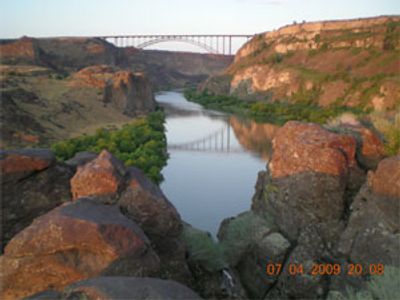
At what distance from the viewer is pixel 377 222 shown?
27.2ft

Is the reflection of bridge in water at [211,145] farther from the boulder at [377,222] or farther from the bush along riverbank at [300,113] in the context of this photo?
the boulder at [377,222]

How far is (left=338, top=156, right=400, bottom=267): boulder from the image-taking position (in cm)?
789

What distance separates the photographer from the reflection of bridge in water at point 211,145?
105 feet

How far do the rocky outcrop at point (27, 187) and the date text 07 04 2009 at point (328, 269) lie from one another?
4.72m

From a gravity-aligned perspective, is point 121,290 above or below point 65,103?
below

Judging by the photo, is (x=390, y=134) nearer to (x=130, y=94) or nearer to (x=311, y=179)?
(x=311, y=179)

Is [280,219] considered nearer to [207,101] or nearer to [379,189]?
[379,189]

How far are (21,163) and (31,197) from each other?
26.9 inches

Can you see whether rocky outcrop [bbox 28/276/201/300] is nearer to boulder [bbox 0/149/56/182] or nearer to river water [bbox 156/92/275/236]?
boulder [bbox 0/149/56/182]

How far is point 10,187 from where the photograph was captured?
8133 mm

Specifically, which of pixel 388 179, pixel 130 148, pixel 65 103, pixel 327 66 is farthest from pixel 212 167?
pixel 327 66

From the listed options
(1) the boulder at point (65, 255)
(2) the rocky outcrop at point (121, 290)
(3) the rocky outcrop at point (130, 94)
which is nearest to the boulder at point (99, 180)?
(1) the boulder at point (65, 255)

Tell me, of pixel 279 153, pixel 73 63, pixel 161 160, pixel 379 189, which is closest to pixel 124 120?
pixel 161 160

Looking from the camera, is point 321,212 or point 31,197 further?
point 321,212
